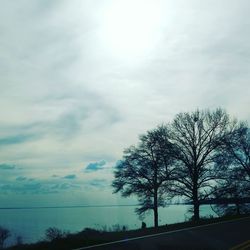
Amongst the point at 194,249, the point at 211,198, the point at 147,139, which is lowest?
the point at 194,249

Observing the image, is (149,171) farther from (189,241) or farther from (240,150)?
(189,241)

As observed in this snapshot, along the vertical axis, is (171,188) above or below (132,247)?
above

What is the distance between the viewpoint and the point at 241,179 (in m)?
38.0

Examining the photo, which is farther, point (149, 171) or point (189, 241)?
point (149, 171)

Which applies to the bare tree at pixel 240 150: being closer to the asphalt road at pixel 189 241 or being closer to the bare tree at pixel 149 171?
the bare tree at pixel 149 171

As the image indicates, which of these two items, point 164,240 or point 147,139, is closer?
point 164,240

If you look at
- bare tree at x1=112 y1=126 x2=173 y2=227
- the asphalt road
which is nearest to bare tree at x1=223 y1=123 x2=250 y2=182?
bare tree at x1=112 y1=126 x2=173 y2=227

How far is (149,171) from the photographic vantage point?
122 ft

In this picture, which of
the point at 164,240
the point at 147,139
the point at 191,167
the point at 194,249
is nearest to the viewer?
the point at 194,249

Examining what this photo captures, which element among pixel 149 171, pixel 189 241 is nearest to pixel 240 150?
pixel 149 171

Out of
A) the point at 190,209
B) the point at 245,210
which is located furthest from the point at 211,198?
the point at 245,210

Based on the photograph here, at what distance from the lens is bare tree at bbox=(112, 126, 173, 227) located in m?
36.6

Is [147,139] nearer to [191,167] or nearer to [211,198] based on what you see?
[191,167]

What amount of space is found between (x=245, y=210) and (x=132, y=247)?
31.2 m
